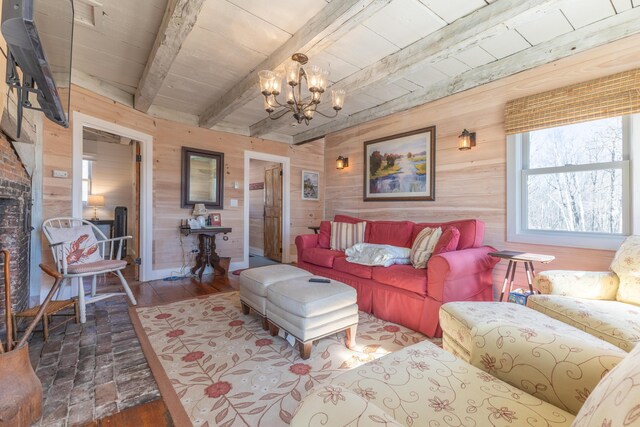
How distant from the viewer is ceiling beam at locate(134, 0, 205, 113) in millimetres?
1821

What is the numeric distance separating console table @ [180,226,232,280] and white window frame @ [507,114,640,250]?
12.2ft

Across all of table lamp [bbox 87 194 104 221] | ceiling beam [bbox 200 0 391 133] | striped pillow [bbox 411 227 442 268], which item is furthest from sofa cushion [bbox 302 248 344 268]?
→ table lamp [bbox 87 194 104 221]

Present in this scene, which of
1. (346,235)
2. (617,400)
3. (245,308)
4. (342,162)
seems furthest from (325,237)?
(617,400)

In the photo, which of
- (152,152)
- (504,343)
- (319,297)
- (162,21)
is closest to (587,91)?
(504,343)

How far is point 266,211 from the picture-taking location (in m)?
6.21

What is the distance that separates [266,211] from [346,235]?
119 inches

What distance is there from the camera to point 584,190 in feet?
8.13

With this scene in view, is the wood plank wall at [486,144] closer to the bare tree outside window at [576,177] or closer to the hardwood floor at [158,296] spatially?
the bare tree outside window at [576,177]

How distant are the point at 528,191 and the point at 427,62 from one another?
5.34 ft

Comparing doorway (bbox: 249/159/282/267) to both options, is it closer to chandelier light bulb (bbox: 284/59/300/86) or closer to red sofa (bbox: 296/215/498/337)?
red sofa (bbox: 296/215/498/337)

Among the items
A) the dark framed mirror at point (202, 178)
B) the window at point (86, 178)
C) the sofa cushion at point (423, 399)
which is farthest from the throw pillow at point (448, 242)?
the window at point (86, 178)

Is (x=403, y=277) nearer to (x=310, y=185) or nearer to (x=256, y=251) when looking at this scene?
(x=310, y=185)

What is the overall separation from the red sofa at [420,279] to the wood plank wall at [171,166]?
223 cm

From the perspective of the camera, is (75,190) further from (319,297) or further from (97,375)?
(319,297)
